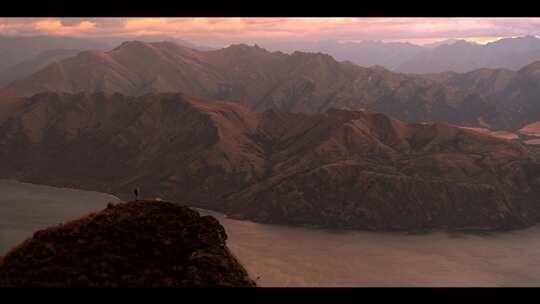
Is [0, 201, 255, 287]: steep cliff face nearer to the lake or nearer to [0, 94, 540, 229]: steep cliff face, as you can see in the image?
the lake

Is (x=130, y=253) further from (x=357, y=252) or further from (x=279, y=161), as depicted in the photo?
(x=279, y=161)

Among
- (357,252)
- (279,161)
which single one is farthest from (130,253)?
(279,161)

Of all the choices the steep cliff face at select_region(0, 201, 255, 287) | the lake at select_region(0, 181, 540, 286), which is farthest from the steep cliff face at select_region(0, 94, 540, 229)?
the steep cliff face at select_region(0, 201, 255, 287)

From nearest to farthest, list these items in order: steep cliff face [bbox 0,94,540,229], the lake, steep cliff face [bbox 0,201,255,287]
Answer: steep cliff face [bbox 0,201,255,287] → the lake → steep cliff face [bbox 0,94,540,229]
